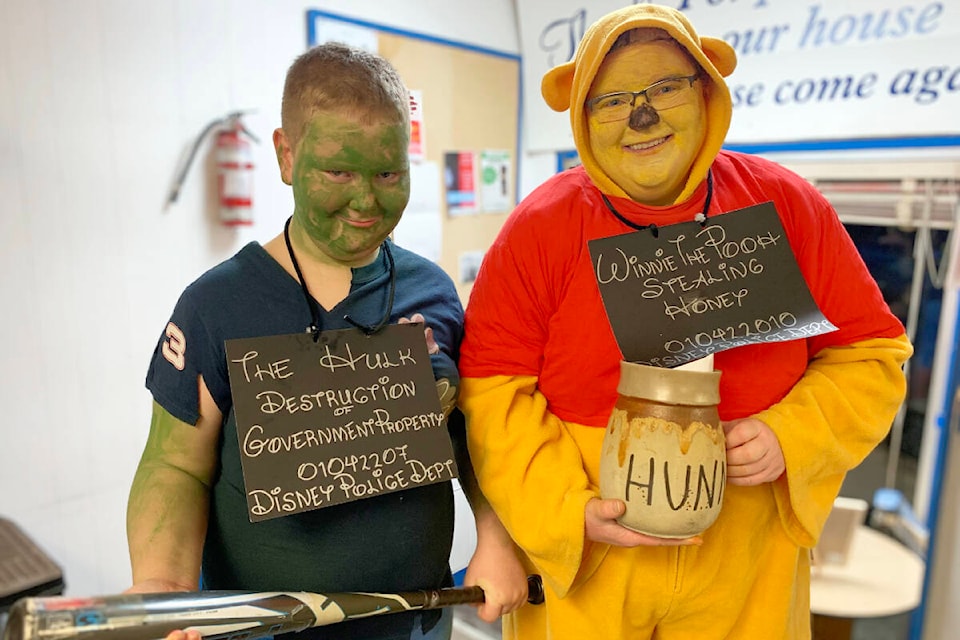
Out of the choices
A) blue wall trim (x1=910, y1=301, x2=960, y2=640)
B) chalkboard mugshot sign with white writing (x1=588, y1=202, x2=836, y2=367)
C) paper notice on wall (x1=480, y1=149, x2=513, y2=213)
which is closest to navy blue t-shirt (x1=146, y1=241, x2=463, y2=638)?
chalkboard mugshot sign with white writing (x1=588, y1=202, x2=836, y2=367)

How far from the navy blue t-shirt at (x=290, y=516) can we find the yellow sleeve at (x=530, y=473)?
61mm

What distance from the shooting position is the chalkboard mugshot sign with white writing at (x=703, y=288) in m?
0.84

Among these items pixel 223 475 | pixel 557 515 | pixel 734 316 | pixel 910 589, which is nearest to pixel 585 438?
pixel 557 515

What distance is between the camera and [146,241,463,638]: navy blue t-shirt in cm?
79

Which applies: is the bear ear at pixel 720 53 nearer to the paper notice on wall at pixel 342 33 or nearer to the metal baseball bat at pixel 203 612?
the metal baseball bat at pixel 203 612

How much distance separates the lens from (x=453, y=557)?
0.98m

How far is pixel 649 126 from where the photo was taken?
0.84m

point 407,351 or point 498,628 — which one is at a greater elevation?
point 407,351

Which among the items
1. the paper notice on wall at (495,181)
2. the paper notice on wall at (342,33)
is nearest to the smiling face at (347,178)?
the paper notice on wall at (342,33)

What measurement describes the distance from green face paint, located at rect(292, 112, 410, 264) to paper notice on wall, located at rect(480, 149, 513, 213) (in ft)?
4.24

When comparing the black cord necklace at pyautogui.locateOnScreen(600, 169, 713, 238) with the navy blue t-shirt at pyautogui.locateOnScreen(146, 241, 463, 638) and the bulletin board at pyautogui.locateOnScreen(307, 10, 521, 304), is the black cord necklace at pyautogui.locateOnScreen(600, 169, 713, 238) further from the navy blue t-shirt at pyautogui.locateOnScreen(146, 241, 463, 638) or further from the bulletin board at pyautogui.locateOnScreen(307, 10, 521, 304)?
the bulletin board at pyautogui.locateOnScreen(307, 10, 521, 304)

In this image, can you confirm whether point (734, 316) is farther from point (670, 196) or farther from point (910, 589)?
point (910, 589)

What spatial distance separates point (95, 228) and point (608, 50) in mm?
1131

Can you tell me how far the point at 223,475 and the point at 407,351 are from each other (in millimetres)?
262
